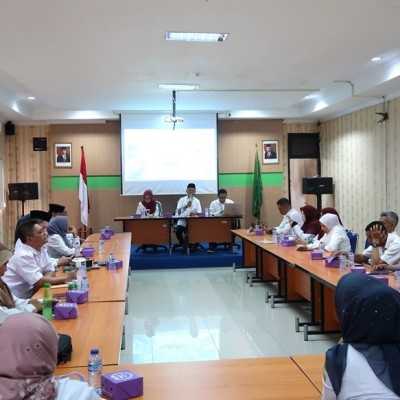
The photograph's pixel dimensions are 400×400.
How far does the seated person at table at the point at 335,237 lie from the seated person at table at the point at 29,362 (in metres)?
4.12

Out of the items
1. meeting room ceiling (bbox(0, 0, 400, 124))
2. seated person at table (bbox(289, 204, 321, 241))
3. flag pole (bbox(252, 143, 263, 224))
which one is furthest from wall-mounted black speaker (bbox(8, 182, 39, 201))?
seated person at table (bbox(289, 204, 321, 241))

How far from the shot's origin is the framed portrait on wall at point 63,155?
425 inches

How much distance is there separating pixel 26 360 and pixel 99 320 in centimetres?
159

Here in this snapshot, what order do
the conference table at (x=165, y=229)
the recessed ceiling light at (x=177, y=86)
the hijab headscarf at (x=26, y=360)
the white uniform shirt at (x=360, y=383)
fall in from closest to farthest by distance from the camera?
the hijab headscarf at (x=26, y=360) → the white uniform shirt at (x=360, y=383) → the recessed ceiling light at (x=177, y=86) → the conference table at (x=165, y=229)

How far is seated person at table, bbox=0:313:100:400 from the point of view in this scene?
141 centimetres

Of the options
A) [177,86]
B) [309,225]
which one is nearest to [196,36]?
[177,86]

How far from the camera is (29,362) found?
55.9 inches

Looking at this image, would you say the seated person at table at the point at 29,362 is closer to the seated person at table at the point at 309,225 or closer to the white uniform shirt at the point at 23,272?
the white uniform shirt at the point at 23,272

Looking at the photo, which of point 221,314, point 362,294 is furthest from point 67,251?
point 362,294

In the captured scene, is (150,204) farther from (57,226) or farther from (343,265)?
(343,265)

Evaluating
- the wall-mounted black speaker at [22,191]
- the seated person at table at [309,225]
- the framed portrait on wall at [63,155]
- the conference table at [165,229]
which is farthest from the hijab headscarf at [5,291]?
the framed portrait on wall at [63,155]

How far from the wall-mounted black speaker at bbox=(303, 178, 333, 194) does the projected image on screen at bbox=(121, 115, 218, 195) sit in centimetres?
210

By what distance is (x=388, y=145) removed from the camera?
27.5 feet

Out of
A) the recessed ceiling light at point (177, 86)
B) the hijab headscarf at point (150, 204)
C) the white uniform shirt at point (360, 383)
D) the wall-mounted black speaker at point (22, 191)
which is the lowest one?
the white uniform shirt at point (360, 383)
